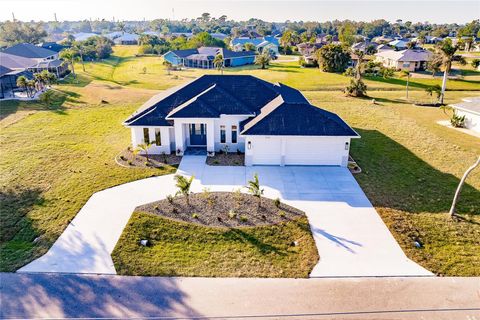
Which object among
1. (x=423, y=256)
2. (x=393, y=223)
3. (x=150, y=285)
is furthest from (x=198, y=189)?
(x=423, y=256)

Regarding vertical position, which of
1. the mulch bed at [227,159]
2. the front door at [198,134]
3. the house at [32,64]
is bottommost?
the mulch bed at [227,159]

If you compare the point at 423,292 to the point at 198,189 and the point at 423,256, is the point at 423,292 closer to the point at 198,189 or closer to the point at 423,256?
the point at 423,256

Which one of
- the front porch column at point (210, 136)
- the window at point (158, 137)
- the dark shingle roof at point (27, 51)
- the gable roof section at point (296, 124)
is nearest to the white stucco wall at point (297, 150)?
the gable roof section at point (296, 124)

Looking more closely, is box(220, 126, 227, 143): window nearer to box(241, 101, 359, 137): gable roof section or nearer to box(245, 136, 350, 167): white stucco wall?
box(241, 101, 359, 137): gable roof section

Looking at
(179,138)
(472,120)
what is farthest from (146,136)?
(472,120)

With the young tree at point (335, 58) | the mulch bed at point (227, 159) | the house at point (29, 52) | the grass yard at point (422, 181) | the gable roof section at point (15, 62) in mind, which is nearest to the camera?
the grass yard at point (422, 181)

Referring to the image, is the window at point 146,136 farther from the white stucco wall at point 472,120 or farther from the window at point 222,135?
the white stucco wall at point 472,120

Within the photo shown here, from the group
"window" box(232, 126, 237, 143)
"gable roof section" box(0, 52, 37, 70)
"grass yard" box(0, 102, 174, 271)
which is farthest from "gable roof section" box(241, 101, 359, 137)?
"gable roof section" box(0, 52, 37, 70)
